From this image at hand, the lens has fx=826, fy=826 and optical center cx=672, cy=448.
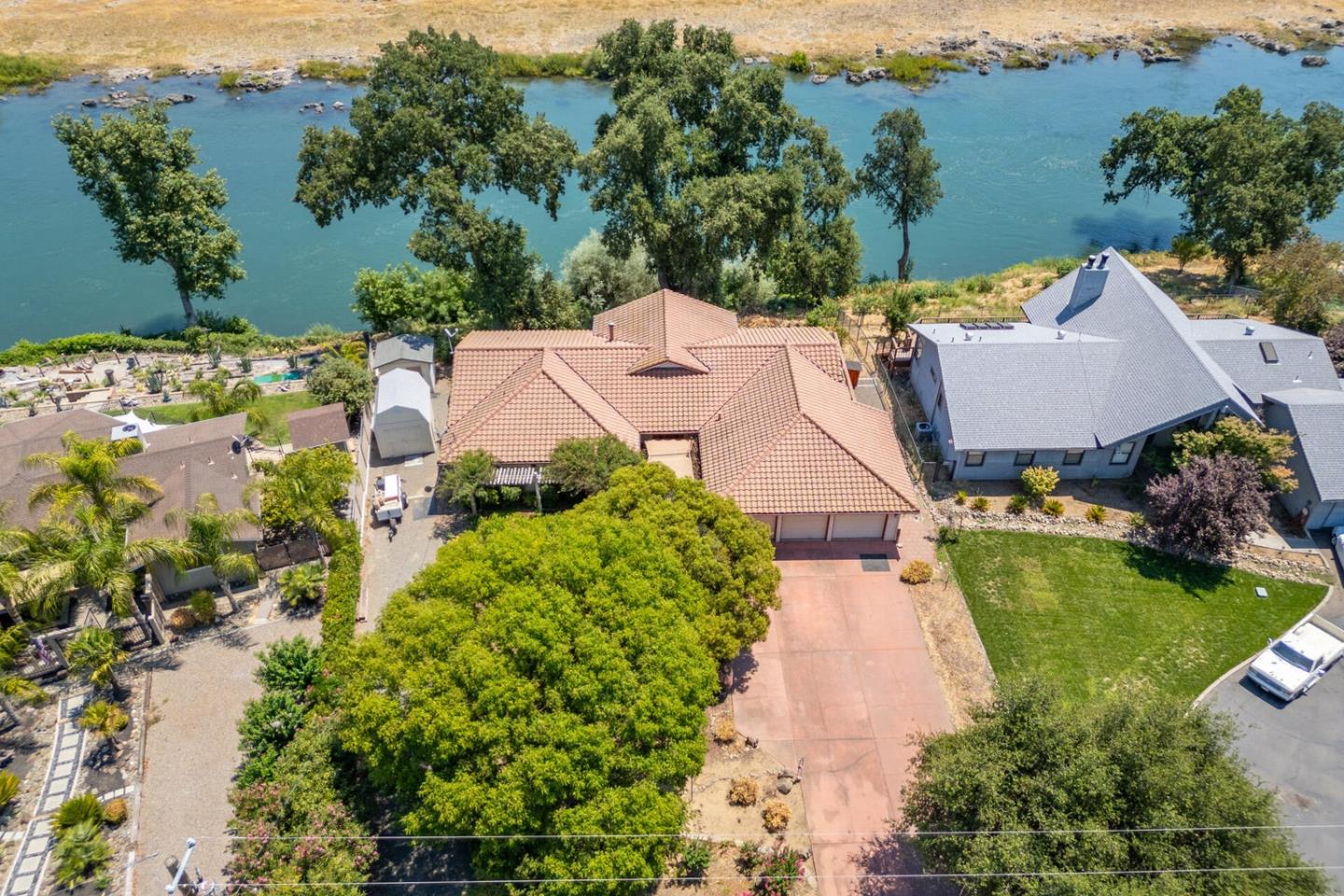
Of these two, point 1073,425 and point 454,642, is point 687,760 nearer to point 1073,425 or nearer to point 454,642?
point 454,642

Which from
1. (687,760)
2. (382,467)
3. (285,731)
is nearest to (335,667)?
(285,731)

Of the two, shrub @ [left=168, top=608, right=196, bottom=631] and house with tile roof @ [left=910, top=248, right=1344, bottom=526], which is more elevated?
house with tile roof @ [left=910, top=248, right=1344, bottom=526]

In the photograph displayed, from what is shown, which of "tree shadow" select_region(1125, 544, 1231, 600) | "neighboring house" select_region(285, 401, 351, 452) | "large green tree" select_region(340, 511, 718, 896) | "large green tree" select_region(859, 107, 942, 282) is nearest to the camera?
"large green tree" select_region(340, 511, 718, 896)

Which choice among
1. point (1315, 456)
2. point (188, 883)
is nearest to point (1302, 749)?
point (1315, 456)

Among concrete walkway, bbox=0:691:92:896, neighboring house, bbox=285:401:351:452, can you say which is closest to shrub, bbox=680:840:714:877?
concrete walkway, bbox=0:691:92:896

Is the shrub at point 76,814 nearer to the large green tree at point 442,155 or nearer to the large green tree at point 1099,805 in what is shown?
the large green tree at point 1099,805

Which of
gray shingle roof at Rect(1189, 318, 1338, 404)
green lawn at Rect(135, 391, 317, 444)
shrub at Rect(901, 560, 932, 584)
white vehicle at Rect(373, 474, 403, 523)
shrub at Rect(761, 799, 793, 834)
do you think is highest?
gray shingle roof at Rect(1189, 318, 1338, 404)

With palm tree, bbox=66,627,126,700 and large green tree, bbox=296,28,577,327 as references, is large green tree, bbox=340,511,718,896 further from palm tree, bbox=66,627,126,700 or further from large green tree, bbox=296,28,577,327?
large green tree, bbox=296,28,577,327
